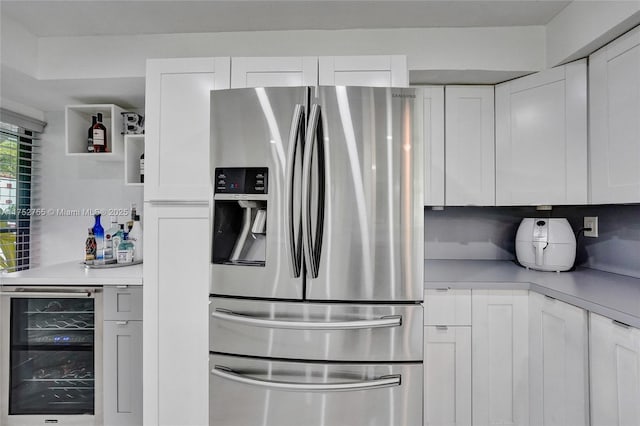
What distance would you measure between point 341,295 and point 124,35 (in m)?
2.01

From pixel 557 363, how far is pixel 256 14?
2318 mm

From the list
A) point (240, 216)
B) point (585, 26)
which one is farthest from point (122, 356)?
point (585, 26)

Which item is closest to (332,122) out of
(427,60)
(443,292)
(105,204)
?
(427,60)

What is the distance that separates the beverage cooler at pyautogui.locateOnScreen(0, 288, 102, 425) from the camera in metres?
2.03

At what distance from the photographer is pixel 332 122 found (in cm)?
151

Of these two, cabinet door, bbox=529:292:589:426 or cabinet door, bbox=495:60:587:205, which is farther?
cabinet door, bbox=495:60:587:205

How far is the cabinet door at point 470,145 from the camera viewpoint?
2.31m

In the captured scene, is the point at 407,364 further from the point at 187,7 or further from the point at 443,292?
the point at 187,7

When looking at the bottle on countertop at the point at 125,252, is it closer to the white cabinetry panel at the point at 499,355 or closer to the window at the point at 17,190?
the window at the point at 17,190

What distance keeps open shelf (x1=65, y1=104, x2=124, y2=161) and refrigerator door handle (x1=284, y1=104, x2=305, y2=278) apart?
160cm

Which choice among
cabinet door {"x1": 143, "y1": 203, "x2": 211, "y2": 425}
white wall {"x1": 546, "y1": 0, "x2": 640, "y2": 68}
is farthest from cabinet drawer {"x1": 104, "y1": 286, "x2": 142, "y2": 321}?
white wall {"x1": 546, "y1": 0, "x2": 640, "y2": 68}

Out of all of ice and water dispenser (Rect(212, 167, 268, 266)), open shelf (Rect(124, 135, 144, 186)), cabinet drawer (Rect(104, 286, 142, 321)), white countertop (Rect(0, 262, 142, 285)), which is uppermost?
open shelf (Rect(124, 135, 144, 186))

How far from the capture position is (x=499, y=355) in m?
1.92

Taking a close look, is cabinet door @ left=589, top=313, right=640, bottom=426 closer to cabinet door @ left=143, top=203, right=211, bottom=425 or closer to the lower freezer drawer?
the lower freezer drawer
